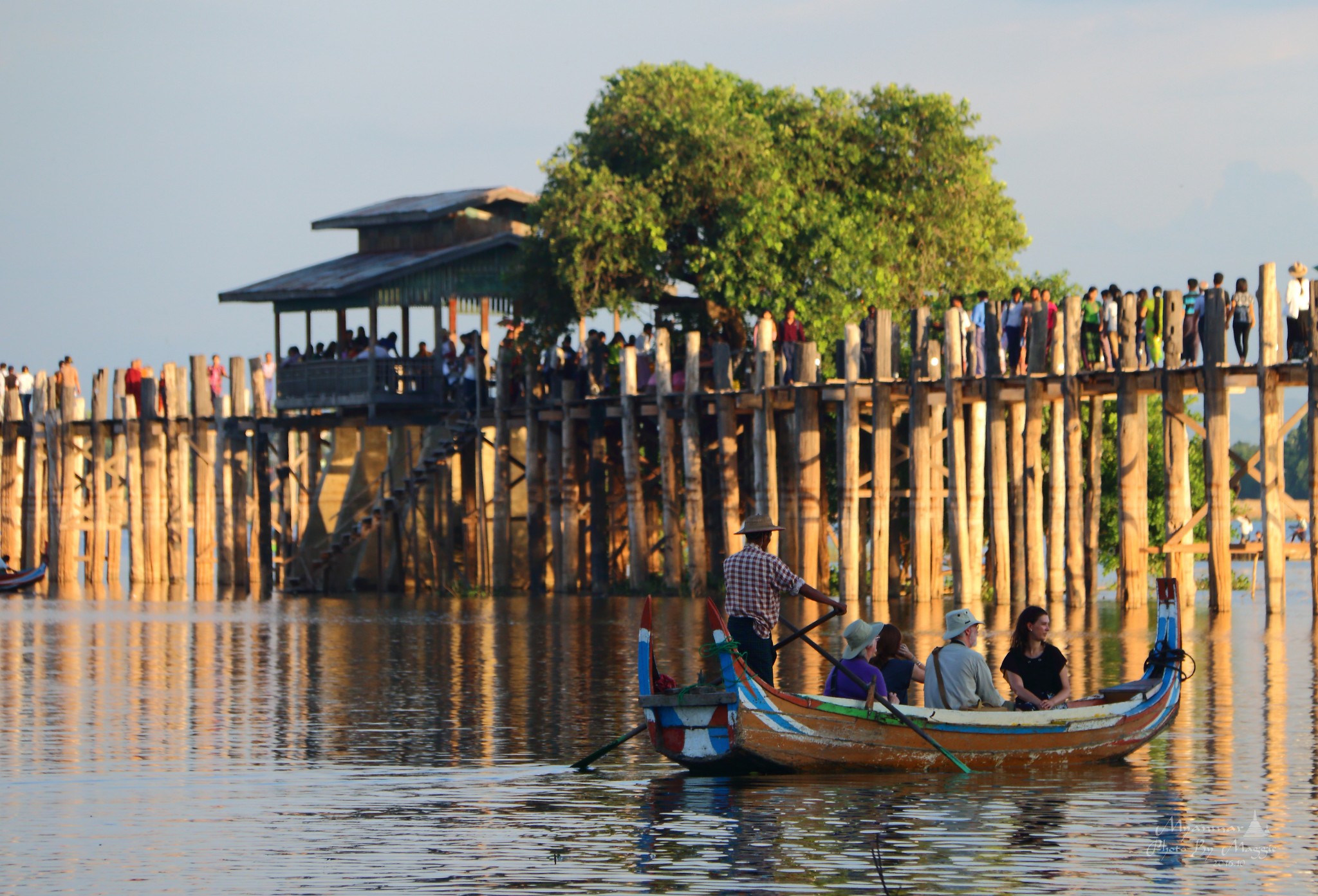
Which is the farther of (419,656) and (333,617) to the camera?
(333,617)

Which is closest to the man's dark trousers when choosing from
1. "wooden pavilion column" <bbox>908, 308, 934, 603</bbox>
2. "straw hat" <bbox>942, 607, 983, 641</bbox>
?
"straw hat" <bbox>942, 607, 983, 641</bbox>

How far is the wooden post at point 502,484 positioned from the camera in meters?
41.9

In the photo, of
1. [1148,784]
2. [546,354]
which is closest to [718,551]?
[546,354]

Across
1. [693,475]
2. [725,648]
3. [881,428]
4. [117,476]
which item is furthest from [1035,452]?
→ [117,476]

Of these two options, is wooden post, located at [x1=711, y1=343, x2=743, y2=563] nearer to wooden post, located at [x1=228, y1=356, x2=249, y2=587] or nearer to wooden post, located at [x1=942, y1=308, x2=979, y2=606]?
wooden post, located at [x1=942, y1=308, x2=979, y2=606]

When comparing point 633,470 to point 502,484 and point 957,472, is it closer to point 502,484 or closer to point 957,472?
point 502,484

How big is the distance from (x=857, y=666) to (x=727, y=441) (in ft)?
70.9

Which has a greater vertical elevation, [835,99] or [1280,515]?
[835,99]

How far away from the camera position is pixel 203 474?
46812 mm

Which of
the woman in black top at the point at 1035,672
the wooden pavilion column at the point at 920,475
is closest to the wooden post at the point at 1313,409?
the wooden pavilion column at the point at 920,475

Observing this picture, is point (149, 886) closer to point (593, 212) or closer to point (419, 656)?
point (419, 656)

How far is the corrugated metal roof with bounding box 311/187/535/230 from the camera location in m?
46.8

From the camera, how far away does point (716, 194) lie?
41.2 meters

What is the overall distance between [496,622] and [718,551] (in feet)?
25.9
